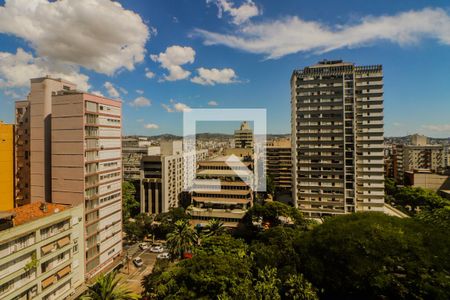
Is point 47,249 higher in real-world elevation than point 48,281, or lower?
higher

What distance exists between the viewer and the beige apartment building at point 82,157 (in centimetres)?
2612

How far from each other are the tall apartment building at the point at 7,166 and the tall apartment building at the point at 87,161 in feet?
28.0

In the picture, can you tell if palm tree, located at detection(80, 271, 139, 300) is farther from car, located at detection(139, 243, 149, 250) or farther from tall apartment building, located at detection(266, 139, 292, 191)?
tall apartment building, located at detection(266, 139, 292, 191)

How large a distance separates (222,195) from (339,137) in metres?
26.4

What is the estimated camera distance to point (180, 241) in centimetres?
3048

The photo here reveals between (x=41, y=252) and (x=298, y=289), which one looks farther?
(x=41, y=252)

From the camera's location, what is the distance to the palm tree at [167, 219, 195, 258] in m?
30.3

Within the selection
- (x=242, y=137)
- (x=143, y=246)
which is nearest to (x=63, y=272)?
(x=143, y=246)

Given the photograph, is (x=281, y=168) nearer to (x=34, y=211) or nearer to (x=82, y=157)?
(x=82, y=157)

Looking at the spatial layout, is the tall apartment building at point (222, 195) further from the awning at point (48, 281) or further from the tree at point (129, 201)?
the awning at point (48, 281)

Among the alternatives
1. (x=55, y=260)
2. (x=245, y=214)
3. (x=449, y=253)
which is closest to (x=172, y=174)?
(x=245, y=214)

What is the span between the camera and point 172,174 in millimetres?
56312

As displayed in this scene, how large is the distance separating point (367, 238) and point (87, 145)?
29006 millimetres

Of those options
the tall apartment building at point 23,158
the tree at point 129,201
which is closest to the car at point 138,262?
the tree at point 129,201
